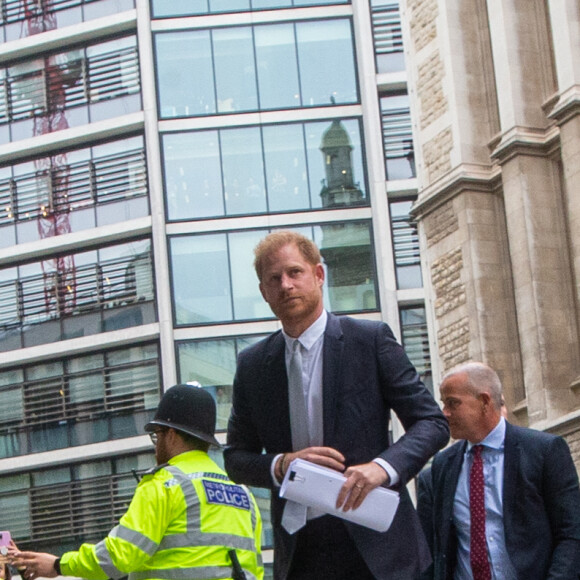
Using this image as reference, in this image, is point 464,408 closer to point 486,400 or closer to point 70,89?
point 486,400

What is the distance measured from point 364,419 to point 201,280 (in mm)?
35155

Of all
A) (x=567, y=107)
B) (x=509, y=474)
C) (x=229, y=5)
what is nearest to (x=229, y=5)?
(x=229, y=5)

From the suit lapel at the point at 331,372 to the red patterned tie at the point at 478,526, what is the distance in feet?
6.09

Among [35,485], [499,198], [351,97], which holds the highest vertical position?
[351,97]

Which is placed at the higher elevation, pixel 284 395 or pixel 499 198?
pixel 499 198

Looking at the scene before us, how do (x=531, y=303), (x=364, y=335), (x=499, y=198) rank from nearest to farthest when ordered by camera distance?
(x=364, y=335), (x=531, y=303), (x=499, y=198)

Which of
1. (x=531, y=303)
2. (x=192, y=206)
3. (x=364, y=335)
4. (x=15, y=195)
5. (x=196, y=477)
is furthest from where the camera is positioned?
(x=15, y=195)

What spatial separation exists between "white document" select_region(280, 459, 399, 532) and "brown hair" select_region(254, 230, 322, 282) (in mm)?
742

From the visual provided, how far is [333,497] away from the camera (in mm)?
4574

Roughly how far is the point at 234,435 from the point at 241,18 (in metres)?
36.9

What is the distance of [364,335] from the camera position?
4.95 m

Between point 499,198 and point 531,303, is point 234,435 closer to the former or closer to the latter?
point 531,303

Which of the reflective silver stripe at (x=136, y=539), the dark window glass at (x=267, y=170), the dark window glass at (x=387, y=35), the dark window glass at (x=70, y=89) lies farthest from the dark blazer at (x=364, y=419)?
the dark window glass at (x=70, y=89)

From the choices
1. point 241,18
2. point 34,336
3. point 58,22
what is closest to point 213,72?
point 241,18
